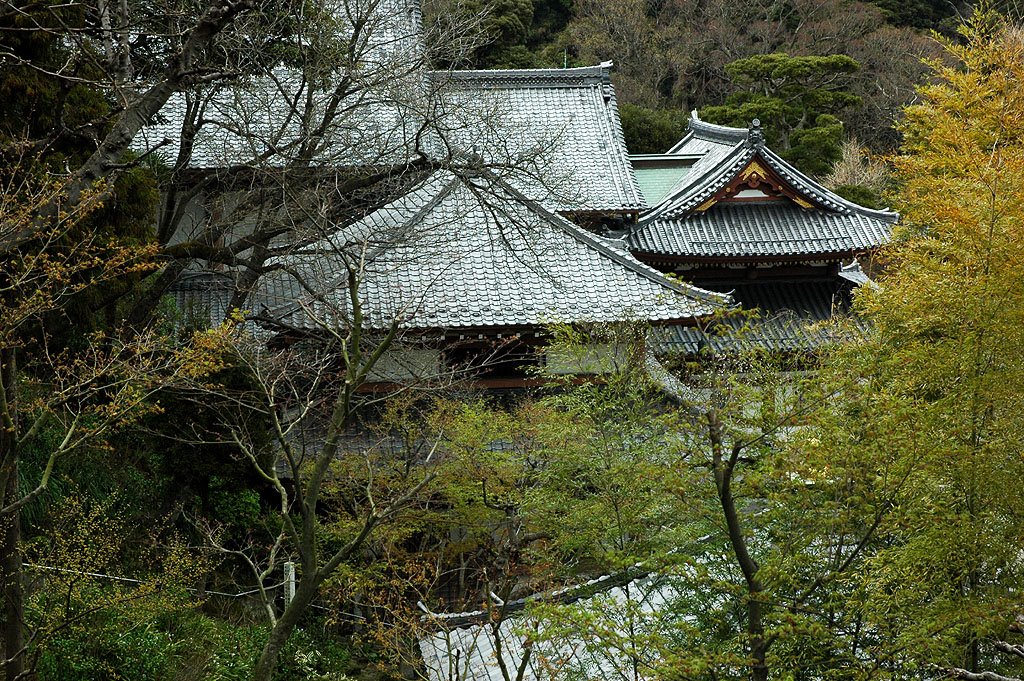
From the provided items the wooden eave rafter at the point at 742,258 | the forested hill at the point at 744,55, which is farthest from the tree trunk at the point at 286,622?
the forested hill at the point at 744,55

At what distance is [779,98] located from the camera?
30.1 metres

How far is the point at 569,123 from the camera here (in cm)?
1748

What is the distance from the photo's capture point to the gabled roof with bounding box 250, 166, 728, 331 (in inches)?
447

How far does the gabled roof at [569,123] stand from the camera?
1525 cm

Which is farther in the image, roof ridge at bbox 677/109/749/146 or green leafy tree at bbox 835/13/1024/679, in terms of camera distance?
roof ridge at bbox 677/109/749/146

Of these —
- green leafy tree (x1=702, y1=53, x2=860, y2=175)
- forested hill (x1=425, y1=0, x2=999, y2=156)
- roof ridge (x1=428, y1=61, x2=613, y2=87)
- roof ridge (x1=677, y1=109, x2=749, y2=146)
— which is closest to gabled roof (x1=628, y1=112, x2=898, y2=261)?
roof ridge (x1=677, y1=109, x2=749, y2=146)

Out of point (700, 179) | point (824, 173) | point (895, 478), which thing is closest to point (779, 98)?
point (824, 173)

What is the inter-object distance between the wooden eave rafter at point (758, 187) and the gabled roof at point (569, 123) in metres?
1.34

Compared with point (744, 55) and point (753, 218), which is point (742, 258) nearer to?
point (753, 218)

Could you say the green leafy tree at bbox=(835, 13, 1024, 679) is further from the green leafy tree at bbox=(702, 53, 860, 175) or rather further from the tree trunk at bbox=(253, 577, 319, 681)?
the green leafy tree at bbox=(702, 53, 860, 175)

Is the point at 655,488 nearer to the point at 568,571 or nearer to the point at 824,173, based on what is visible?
the point at 568,571

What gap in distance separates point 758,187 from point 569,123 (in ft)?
12.4

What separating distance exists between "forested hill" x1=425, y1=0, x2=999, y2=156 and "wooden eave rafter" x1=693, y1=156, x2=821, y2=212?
13.3 metres

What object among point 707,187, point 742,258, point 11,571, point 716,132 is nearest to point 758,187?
point 707,187
